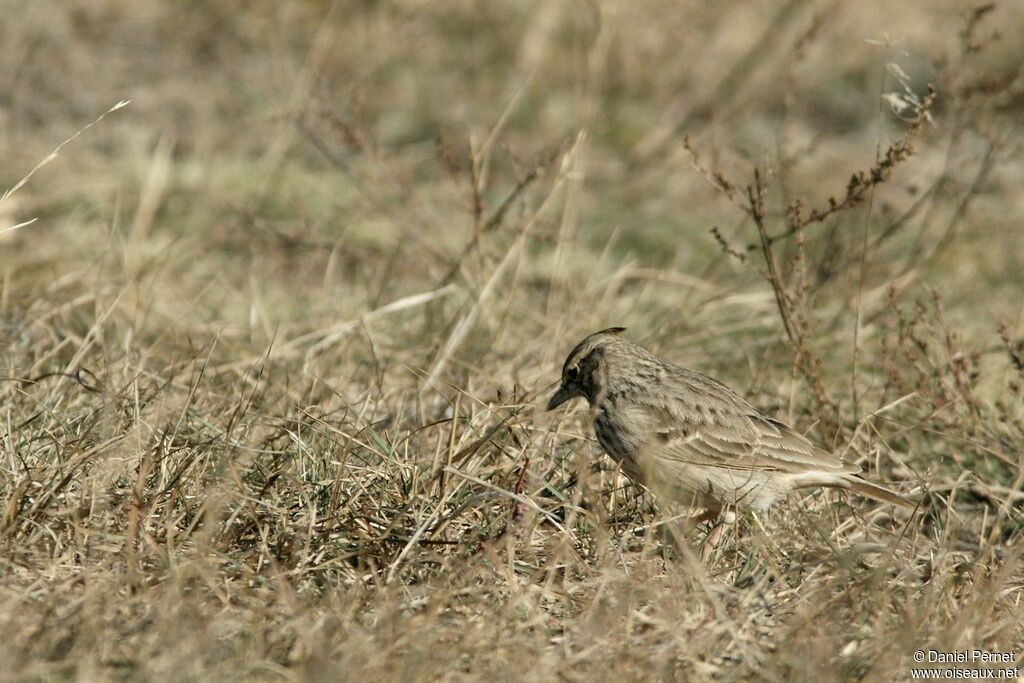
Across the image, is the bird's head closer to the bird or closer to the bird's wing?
the bird

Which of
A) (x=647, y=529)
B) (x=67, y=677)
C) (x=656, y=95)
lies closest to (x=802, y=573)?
(x=647, y=529)

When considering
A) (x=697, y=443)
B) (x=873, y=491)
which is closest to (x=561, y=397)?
(x=697, y=443)

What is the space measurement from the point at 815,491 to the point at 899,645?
1759 millimetres

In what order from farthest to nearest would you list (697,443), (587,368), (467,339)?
(467,339), (587,368), (697,443)

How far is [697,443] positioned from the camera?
202 inches

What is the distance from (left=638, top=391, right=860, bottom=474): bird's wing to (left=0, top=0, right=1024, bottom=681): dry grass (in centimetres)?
22

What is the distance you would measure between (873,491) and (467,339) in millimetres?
2371

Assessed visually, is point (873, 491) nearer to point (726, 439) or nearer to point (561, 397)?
point (726, 439)

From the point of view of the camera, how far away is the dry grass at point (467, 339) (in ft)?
12.4

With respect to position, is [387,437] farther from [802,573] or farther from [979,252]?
[979,252]

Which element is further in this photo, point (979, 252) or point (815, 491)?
point (979, 252)

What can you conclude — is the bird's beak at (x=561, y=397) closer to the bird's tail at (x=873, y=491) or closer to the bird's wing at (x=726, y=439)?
the bird's wing at (x=726, y=439)

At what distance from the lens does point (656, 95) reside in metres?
12.2

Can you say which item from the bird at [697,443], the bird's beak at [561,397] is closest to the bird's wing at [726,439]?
the bird at [697,443]
